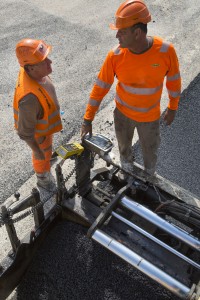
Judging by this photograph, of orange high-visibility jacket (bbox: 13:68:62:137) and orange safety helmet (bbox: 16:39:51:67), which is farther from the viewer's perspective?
orange high-visibility jacket (bbox: 13:68:62:137)

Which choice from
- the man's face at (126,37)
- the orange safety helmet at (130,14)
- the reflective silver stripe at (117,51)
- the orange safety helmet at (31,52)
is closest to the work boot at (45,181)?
the orange safety helmet at (31,52)

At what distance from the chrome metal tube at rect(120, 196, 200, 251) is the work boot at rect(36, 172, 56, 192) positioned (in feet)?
4.41

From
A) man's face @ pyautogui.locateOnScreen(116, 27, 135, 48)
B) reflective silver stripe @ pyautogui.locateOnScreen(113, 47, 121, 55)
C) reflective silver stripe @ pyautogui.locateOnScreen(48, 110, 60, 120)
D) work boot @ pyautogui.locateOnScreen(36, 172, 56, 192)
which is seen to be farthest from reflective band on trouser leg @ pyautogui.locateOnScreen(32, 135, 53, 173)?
man's face @ pyautogui.locateOnScreen(116, 27, 135, 48)

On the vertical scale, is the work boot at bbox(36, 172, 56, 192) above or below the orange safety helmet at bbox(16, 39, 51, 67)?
below

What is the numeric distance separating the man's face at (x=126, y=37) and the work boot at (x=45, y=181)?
6.02 feet

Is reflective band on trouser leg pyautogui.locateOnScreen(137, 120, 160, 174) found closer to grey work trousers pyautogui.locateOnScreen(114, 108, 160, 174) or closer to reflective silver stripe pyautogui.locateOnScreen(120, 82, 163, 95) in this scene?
grey work trousers pyautogui.locateOnScreen(114, 108, 160, 174)

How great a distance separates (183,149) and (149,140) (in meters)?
1.12

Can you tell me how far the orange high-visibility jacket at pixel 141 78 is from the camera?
3.17 m

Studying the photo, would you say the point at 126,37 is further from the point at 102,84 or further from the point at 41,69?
the point at 41,69

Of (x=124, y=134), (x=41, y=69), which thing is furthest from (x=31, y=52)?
(x=124, y=134)

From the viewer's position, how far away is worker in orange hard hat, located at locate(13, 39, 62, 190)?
3.04 metres

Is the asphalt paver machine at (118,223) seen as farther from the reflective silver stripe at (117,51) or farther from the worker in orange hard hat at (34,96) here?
the reflective silver stripe at (117,51)

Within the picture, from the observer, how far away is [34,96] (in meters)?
3.10

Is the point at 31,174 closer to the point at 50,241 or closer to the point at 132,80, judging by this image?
the point at 50,241
